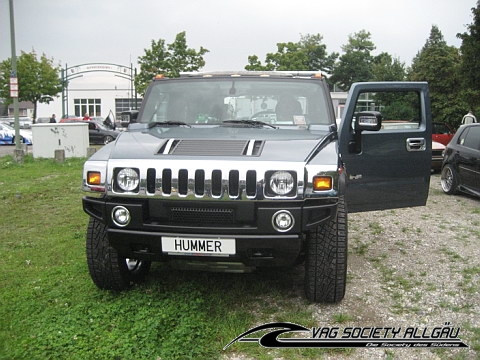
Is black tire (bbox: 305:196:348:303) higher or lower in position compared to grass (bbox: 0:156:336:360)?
higher

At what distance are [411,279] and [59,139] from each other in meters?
13.4

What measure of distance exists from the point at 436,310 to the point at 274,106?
87.9 inches

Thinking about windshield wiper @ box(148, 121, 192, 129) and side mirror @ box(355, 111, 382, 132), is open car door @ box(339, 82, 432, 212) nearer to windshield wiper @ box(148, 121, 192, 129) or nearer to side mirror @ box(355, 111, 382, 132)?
side mirror @ box(355, 111, 382, 132)

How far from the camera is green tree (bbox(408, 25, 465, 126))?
24188 mm

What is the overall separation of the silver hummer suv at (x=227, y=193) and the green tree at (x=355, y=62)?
71.7 meters

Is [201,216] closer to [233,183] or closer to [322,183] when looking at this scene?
[233,183]

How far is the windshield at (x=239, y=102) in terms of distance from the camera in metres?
4.68

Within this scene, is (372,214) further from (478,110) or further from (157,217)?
(478,110)

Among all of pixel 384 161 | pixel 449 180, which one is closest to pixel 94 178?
pixel 384 161

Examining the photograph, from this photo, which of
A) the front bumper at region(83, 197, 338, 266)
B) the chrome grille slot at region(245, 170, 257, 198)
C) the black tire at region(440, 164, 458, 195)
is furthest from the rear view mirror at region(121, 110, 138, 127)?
the black tire at region(440, 164, 458, 195)

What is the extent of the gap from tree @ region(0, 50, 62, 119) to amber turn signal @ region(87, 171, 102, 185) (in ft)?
133

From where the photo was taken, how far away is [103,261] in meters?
4.08

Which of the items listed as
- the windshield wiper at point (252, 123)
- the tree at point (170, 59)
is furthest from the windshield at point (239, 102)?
the tree at point (170, 59)

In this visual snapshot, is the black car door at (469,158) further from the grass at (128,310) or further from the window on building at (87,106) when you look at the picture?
the window on building at (87,106)
